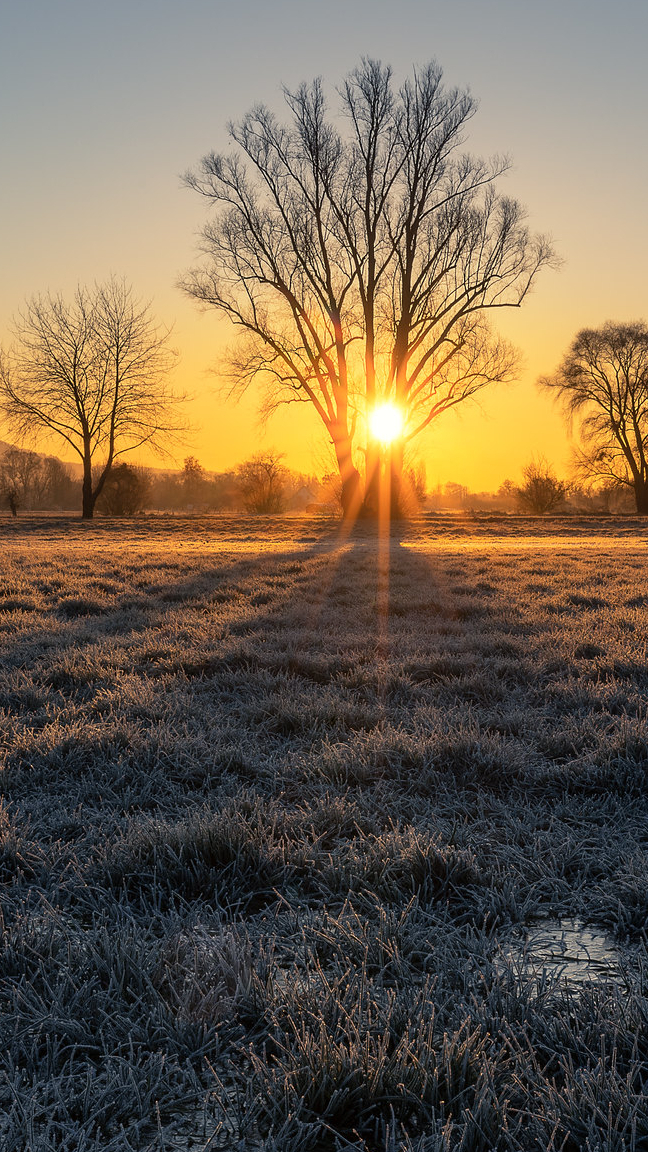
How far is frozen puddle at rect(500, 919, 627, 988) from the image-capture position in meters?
1.56

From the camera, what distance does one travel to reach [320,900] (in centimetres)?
189

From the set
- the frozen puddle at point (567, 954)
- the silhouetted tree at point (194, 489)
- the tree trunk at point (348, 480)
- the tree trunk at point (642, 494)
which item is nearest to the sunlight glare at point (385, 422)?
the tree trunk at point (348, 480)

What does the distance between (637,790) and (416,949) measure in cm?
138

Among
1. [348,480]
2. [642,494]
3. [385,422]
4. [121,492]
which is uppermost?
[385,422]

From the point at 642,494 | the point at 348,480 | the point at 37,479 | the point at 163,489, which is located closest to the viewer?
the point at 348,480

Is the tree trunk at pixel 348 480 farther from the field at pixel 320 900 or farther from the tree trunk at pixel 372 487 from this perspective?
the field at pixel 320 900

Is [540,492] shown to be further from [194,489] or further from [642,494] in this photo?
[194,489]

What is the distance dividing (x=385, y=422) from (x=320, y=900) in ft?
86.0

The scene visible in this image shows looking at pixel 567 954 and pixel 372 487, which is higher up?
pixel 372 487

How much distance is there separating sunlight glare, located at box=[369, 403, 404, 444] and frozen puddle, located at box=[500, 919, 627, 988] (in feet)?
83.1

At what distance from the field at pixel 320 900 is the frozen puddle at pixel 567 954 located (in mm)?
11

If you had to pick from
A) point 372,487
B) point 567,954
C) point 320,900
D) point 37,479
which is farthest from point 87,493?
point 37,479

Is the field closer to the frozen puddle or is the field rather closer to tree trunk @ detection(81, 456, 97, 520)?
the frozen puddle

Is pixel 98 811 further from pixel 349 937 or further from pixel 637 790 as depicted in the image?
pixel 637 790
